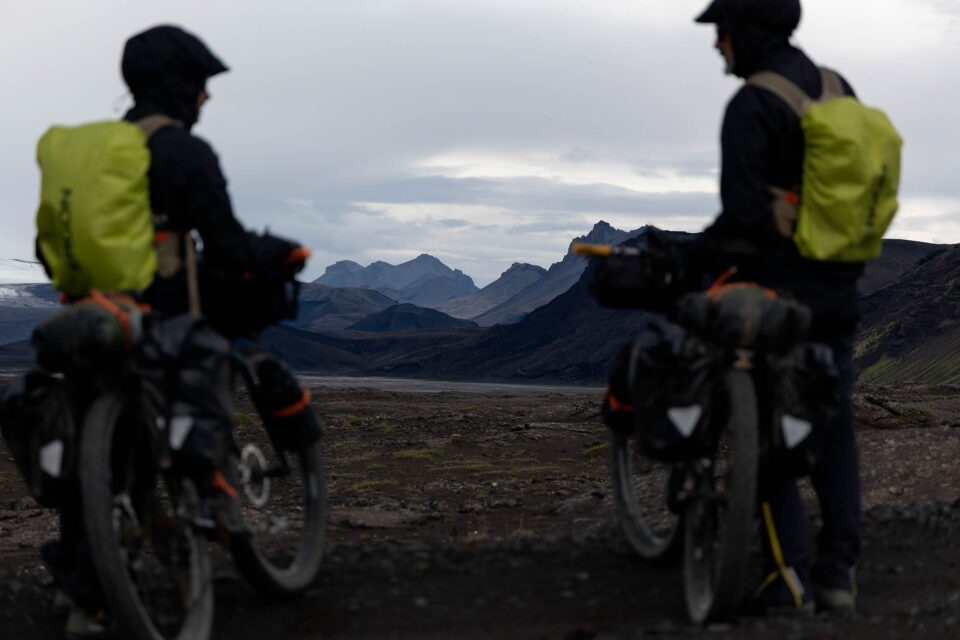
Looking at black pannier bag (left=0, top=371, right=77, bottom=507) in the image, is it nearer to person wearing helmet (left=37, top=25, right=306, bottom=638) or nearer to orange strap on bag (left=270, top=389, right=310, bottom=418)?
person wearing helmet (left=37, top=25, right=306, bottom=638)

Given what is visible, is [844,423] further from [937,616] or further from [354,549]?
[354,549]

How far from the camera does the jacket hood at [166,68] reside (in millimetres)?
4004

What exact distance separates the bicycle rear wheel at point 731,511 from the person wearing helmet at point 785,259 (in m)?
0.26

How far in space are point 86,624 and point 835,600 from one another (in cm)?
277

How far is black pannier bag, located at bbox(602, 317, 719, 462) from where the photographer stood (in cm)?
355

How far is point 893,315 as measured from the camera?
80.2 meters

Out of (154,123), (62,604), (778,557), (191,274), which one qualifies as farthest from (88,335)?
(778,557)

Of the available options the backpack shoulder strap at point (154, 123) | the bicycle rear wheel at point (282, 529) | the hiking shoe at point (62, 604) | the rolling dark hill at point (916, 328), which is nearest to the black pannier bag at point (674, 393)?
the bicycle rear wheel at point (282, 529)

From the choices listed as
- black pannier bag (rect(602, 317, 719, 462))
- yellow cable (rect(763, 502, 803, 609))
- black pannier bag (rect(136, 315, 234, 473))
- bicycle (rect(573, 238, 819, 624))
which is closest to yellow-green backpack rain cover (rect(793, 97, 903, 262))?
bicycle (rect(573, 238, 819, 624))

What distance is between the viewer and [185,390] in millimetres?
3492

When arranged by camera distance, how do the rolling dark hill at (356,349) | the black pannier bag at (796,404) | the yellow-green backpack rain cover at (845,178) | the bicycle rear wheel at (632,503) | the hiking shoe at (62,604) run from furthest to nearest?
the rolling dark hill at (356,349)
the bicycle rear wheel at (632,503)
the hiking shoe at (62,604)
the yellow-green backpack rain cover at (845,178)
the black pannier bag at (796,404)

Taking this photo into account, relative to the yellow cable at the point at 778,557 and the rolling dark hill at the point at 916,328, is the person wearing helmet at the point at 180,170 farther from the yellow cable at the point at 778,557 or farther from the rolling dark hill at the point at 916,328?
the rolling dark hill at the point at 916,328

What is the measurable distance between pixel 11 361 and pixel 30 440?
12455cm

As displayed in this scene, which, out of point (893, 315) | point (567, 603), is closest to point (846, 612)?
point (567, 603)
